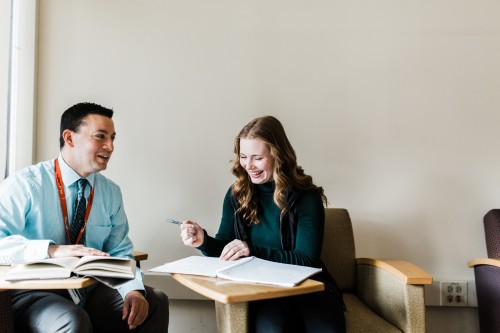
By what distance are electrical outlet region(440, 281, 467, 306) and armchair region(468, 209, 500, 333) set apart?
0.33 feet

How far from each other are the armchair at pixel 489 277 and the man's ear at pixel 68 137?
1888 millimetres

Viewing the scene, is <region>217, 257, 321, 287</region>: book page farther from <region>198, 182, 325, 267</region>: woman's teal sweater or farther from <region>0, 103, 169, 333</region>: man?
<region>0, 103, 169, 333</region>: man

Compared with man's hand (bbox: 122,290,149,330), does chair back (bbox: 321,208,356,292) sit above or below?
above

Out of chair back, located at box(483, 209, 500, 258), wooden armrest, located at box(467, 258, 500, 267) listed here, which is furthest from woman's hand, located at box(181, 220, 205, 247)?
chair back, located at box(483, 209, 500, 258)

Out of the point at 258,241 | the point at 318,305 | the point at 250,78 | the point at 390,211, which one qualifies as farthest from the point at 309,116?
the point at 318,305

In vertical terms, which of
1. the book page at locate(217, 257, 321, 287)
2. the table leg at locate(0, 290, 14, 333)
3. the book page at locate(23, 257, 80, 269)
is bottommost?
the table leg at locate(0, 290, 14, 333)

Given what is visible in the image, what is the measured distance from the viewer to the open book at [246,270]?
1265mm

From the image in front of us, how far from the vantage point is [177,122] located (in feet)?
7.86

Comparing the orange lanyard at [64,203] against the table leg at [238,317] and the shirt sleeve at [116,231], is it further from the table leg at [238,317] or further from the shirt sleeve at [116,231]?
the table leg at [238,317]

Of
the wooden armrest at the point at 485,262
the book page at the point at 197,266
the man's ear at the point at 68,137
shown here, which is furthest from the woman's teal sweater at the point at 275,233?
the wooden armrest at the point at 485,262

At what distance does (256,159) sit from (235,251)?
44 cm

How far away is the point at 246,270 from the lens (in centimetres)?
137

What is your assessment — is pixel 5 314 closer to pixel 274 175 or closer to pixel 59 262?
pixel 59 262

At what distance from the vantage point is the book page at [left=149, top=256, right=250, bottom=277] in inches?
53.7
